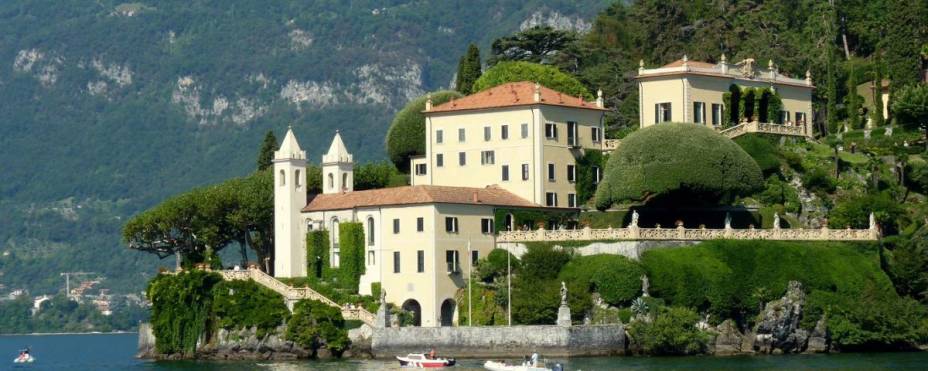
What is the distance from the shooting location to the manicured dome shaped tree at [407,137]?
4619 inches

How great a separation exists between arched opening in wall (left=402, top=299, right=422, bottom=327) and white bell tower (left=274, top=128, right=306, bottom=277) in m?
6.82

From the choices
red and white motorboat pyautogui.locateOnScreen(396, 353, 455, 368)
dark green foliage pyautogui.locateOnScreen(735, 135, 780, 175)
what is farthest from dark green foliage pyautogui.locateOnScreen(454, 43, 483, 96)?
red and white motorboat pyautogui.locateOnScreen(396, 353, 455, 368)

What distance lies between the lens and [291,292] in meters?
104

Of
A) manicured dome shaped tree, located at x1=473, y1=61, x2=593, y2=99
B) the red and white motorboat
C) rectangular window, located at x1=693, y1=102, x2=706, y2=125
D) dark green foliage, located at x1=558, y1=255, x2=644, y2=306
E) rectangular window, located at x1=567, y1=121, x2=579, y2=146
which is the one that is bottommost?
the red and white motorboat

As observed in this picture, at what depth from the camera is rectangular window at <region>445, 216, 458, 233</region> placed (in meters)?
102

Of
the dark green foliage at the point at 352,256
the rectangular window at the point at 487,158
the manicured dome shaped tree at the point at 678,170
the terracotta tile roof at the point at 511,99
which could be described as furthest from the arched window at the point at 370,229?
the manicured dome shaped tree at the point at 678,170

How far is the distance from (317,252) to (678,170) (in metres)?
18.7

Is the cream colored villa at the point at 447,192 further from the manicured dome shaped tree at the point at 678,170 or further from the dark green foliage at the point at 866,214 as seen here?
the dark green foliage at the point at 866,214

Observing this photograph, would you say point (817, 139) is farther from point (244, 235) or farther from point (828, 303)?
point (244, 235)

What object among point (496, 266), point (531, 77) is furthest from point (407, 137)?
point (496, 266)

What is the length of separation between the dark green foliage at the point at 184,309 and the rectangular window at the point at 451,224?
1235 cm

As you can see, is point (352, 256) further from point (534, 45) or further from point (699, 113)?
point (534, 45)

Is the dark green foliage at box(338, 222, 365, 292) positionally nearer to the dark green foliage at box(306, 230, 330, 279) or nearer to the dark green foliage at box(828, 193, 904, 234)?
the dark green foliage at box(306, 230, 330, 279)

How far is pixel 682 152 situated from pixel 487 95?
551 inches
